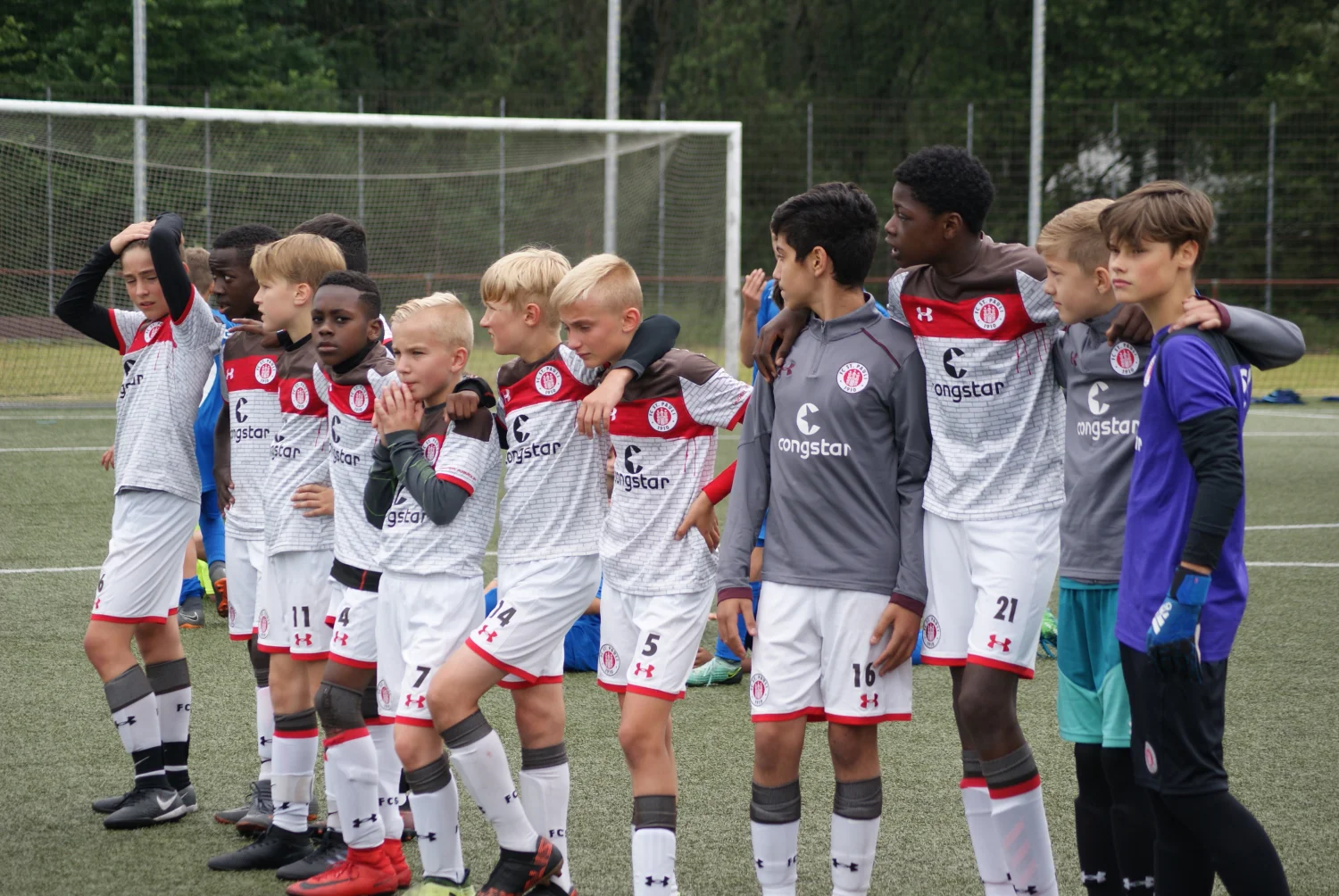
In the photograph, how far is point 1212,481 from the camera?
2650 millimetres

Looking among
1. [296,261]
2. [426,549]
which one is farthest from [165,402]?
[426,549]

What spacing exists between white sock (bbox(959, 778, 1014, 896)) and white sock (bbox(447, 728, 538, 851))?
108cm

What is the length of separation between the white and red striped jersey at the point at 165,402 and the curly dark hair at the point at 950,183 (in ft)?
7.78

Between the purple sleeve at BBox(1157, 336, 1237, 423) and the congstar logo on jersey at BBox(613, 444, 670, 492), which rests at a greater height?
the purple sleeve at BBox(1157, 336, 1237, 423)

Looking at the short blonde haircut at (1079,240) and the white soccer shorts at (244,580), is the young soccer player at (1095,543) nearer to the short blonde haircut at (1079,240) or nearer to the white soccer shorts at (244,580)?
the short blonde haircut at (1079,240)

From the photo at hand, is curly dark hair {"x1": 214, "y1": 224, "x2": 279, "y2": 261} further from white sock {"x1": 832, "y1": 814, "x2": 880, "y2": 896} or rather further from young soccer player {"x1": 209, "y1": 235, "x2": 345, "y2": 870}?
white sock {"x1": 832, "y1": 814, "x2": 880, "y2": 896}

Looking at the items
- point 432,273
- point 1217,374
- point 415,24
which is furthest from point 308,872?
point 415,24

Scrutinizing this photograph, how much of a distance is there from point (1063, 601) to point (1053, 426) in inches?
16.5

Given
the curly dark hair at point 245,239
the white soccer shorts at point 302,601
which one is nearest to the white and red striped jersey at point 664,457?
the white soccer shorts at point 302,601

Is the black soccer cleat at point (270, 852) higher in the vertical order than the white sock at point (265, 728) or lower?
lower

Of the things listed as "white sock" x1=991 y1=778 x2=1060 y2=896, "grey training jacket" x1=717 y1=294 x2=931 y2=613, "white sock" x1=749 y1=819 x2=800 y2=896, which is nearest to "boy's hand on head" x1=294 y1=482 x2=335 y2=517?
"grey training jacket" x1=717 y1=294 x2=931 y2=613

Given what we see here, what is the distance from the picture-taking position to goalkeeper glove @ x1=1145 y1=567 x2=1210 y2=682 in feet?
8.69

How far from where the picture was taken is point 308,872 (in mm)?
3895

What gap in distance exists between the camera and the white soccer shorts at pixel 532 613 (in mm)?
3471
